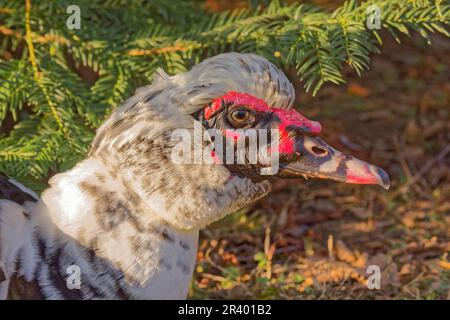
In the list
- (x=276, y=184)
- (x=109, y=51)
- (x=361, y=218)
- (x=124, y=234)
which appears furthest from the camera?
(x=276, y=184)

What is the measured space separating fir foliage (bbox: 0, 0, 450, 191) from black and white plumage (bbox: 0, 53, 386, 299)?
595mm

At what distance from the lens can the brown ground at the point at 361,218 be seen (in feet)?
12.5

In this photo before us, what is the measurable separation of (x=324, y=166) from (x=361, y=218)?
2054 millimetres

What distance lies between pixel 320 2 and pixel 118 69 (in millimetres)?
2774

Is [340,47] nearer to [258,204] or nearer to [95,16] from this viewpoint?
[95,16]

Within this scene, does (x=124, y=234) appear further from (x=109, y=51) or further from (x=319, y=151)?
(x=109, y=51)

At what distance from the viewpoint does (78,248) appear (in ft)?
8.41

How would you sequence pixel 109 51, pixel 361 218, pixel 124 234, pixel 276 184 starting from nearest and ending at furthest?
1. pixel 124 234
2. pixel 109 51
3. pixel 361 218
4. pixel 276 184

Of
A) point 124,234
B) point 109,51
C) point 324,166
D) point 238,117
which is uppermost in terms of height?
point 109,51

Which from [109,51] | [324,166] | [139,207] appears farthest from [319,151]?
[109,51]

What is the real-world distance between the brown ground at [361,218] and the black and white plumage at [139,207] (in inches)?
46.8

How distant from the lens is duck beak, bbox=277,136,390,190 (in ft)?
8.46

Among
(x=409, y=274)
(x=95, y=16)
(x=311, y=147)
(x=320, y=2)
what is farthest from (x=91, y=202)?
(x=320, y=2)

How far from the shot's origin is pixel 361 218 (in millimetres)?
4574
